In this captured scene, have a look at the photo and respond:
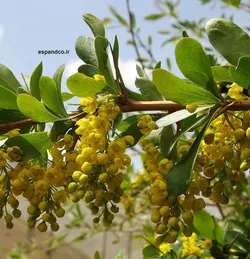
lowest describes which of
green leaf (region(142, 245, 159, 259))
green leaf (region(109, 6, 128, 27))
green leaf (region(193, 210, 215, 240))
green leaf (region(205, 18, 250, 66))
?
green leaf (region(142, 245, 159, 259))

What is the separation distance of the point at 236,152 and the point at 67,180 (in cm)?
24

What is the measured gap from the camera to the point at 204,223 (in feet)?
3.19

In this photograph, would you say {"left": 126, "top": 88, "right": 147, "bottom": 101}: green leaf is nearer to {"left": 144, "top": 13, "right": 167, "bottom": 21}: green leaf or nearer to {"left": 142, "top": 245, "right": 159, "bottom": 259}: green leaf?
{"left": 142, "top": 245, "right": 159, "bottom": 259}: green leaf

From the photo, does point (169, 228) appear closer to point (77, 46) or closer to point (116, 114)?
point (116, 114)

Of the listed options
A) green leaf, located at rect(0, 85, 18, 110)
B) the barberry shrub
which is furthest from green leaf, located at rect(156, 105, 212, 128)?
green leaf, located at rect(0, 85, 18, 110)

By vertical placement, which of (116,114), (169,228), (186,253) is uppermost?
(116,114)

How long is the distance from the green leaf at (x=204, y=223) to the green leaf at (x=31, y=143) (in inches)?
18.7

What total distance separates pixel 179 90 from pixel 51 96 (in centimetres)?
18

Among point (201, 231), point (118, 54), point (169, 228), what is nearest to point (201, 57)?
point (118, 54)

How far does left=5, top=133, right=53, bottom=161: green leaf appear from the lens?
59 centimetres

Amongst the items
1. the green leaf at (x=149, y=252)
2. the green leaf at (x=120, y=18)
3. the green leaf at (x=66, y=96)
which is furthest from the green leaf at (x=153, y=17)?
the green leaf at (x=66, y=96)

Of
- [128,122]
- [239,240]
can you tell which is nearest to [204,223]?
[239,240]

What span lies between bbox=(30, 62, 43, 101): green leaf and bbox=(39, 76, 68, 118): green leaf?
0.12 feet

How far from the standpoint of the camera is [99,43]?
22.8 inches
